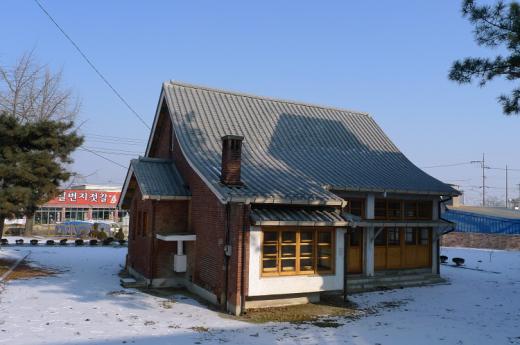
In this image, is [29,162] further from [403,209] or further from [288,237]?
[403,209]

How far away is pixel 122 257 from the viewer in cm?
2417

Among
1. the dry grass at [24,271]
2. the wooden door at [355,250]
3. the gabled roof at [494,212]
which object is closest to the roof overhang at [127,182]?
the dry grass at [24,271]

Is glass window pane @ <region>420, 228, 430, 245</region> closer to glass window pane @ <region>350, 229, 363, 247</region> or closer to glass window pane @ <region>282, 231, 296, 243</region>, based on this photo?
glass window pane @ <region>350, 229, 363, 247</region>

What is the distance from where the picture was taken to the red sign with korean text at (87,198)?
167 ft

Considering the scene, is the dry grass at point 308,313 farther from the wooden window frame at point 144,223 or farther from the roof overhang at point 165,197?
the wooden window frame at point 144,223

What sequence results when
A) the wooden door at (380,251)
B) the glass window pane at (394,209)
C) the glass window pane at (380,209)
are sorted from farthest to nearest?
the glass window pane at (394,209), the glass window pane at (380,209), the wooden door at (380,251)

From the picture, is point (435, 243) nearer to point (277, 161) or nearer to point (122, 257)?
point (277, 161)

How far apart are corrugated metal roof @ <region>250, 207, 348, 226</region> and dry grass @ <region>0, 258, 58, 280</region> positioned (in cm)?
960

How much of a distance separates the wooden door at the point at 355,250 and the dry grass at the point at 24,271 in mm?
11173

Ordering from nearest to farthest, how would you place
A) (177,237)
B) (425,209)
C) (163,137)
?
1. (177,237)
2. (425,209)
3. (163,137)

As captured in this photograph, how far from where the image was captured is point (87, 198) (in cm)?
5212

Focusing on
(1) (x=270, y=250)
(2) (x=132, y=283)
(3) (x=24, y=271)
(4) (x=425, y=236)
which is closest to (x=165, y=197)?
(2) (x=132, y=283)

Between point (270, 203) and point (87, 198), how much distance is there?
4382 cm

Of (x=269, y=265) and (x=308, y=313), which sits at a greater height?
(x=269, y=265)
